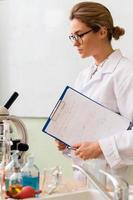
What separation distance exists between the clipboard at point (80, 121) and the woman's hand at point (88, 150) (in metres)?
0.05

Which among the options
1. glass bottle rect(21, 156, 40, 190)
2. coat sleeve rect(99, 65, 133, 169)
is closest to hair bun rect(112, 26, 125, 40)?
coat sleeve rect(99, 65, 133, 169)

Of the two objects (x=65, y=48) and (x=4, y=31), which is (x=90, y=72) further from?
(x=4, y=31)

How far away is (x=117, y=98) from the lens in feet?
5.01

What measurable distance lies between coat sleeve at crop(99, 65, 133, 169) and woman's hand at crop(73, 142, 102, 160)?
2cm

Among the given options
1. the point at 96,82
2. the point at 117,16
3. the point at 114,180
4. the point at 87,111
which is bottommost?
the point at 114,180

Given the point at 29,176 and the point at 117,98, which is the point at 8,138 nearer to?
the point at 29,176

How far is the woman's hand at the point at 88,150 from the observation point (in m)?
1.43

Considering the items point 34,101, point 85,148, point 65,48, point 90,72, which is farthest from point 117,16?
point 85,148

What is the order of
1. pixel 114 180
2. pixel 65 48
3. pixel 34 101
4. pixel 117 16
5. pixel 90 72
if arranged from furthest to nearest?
pixel 34 101 → pixel 65 48 → pixel 117 16 → pixel 90 72 → pixel 114 180

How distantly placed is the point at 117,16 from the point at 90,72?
2.01ft

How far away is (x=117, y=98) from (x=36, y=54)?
1.26 m

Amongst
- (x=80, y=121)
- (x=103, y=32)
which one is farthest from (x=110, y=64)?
(x=80, y=121)

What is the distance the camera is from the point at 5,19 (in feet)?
9.39

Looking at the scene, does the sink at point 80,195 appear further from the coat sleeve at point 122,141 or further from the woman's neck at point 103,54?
the woman's neck at point 103,54
